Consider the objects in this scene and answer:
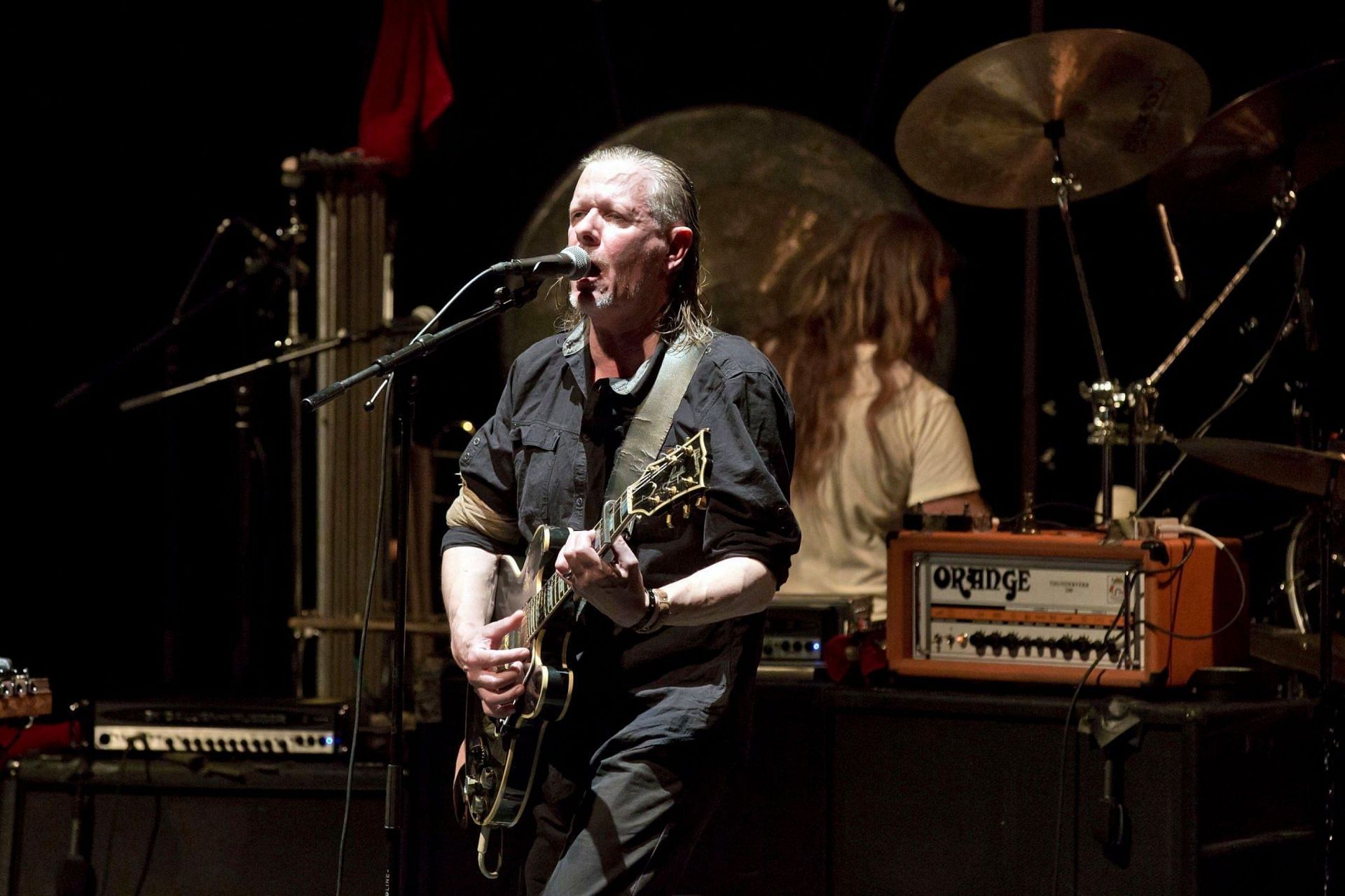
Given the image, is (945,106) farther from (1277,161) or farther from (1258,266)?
(1258,266)

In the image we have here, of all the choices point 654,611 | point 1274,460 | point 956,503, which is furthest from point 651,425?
point 956,503

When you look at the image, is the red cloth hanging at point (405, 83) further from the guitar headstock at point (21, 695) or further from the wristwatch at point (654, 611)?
the wristwatch at point (654, 611)

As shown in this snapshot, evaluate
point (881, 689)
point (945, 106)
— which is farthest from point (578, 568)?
point (945, 106)

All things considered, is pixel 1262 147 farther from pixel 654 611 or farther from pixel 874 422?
pixel 654 611

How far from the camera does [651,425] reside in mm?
2795

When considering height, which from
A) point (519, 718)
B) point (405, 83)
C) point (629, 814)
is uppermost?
point (405, 83)

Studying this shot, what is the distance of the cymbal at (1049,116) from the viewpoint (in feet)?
13.3

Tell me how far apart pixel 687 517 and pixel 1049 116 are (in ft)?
7.48

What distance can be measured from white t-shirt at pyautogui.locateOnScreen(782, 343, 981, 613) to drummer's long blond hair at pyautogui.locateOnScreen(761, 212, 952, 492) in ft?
0.11

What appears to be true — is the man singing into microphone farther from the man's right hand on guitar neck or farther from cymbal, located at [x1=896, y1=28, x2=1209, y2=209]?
cymbal, located at [x1=896, y1=28, x2=1209, y2=209]

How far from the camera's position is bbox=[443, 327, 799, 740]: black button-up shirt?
8.77 ft

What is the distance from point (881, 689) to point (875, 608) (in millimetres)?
964

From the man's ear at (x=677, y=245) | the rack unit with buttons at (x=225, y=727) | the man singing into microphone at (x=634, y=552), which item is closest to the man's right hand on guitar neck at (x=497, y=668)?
the man singing into microphone at (x=634, y=552)

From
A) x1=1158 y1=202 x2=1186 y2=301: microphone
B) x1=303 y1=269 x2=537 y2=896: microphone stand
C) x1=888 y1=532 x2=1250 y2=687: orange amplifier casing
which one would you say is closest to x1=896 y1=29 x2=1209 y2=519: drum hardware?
x1=1158 y1=202 x2=1186 y2=301: microphone
